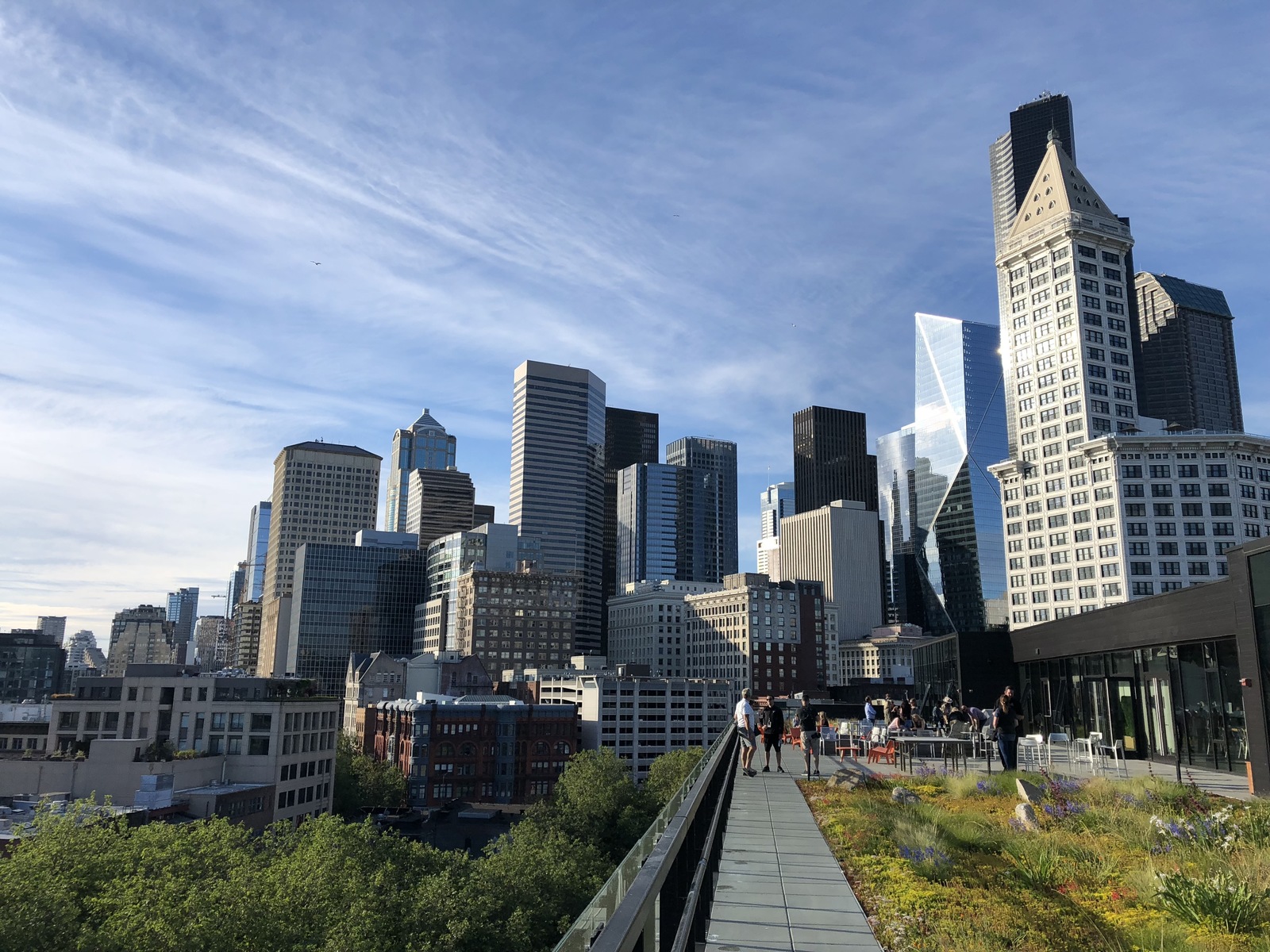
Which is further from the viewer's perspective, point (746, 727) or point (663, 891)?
point (746, 727)

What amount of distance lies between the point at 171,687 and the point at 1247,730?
251ft

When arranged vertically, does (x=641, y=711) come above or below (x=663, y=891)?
below

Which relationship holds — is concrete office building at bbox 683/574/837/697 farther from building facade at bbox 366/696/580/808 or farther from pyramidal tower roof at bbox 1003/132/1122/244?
A: pyramidal tower roof at bbox 1003/132/1122/244

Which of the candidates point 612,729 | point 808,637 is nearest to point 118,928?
point 612,729

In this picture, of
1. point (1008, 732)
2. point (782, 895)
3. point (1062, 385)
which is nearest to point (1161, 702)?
point (1008, 732)

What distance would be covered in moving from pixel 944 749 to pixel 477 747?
10932 cm

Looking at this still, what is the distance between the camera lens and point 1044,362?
12238 cm

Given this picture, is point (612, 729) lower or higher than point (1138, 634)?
lower

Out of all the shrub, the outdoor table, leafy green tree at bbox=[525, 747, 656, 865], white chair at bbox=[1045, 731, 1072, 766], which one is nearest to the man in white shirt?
the outdoor table

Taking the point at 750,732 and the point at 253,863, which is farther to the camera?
the point at 253,863

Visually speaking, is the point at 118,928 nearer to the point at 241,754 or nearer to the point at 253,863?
the point at 253,863

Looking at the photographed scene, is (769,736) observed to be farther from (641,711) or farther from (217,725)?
(641,711)

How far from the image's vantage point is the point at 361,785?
99750 millimetres

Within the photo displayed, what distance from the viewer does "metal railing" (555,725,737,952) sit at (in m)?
4.42
